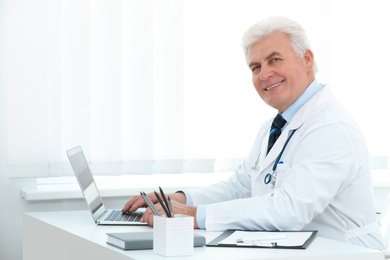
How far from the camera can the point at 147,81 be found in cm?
266

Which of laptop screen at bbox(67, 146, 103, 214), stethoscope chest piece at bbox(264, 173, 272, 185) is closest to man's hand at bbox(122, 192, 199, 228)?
laptop screen at bbox(67, 146, 103, 214)

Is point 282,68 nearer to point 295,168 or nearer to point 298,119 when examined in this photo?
point 298,119

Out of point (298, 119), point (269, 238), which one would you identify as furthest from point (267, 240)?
point (298, 119)

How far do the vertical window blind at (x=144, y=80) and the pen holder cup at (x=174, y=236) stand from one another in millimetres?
1274

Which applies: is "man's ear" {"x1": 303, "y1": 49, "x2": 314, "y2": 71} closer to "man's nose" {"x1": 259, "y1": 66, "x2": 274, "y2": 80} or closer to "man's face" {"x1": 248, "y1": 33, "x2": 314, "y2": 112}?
"man's face" {"x1": 248, "y1": 33, "x2": 314, "y2": 112}

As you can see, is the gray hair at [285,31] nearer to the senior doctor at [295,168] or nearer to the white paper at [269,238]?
the senior doctor at [295,168]

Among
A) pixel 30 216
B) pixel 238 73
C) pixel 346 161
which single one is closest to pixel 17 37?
pixel 30 216

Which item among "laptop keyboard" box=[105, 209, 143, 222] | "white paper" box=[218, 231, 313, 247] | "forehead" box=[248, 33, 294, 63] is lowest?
"laptop keyboard" box=[105, 209, 143, 222]

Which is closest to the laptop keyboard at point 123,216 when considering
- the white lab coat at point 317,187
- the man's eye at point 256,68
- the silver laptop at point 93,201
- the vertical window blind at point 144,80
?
the silver laptop at point 93,201

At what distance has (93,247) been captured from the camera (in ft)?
5.03

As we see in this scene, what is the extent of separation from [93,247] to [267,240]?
443 millimetres

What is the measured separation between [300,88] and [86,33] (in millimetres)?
1005

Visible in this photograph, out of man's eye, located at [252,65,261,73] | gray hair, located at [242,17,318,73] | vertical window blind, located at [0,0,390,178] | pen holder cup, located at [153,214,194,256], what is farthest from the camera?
vertical window blind, located at [0,0,390,178]

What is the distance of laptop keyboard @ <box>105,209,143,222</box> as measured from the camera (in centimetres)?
192
